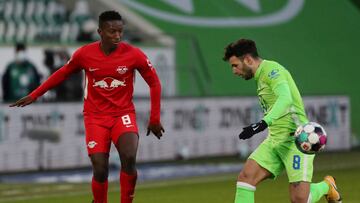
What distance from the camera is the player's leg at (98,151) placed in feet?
37.0

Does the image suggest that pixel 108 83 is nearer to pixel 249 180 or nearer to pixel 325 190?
pixel 249 180

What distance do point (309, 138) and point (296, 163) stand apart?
1.01ft

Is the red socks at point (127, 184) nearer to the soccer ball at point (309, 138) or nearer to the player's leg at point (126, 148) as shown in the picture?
the player's leg at point (126, 148)

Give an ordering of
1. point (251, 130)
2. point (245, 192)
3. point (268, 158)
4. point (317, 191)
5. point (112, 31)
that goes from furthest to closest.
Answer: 1. point (112, 31)
2. point (317, 191)
3. point (268, 158)
4. point (245, 192)
5. point (251, 130)

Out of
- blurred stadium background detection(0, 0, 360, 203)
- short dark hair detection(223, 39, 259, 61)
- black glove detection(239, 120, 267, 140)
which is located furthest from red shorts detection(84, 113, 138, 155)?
blurred stadium background detection(0, 0, 360, 203)

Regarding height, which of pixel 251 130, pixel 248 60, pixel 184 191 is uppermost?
pixel 248 60

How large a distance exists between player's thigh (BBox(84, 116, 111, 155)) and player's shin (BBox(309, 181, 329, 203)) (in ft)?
7.02

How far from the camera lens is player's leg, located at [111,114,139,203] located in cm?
1129

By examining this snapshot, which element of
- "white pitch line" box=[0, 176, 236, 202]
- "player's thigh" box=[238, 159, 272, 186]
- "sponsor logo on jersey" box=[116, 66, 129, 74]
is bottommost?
"white pitch line" box=[0, 176, 236, 202]

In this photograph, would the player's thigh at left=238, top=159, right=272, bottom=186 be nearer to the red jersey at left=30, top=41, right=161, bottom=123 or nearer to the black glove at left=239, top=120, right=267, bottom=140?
the black glove at left=239, top=120, right=267, bottom=140

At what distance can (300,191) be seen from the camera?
10219 millimetres

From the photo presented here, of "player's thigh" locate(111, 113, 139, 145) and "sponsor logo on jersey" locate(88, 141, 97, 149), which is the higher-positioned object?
"player's thigh" locate(111, 113, 139, 145)

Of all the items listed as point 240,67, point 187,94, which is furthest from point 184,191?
point 187,94

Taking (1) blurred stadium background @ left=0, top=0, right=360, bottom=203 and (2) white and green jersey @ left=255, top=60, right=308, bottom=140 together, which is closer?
(2) white and green jersey @ left=255, top=60, right=308, bottom=140
